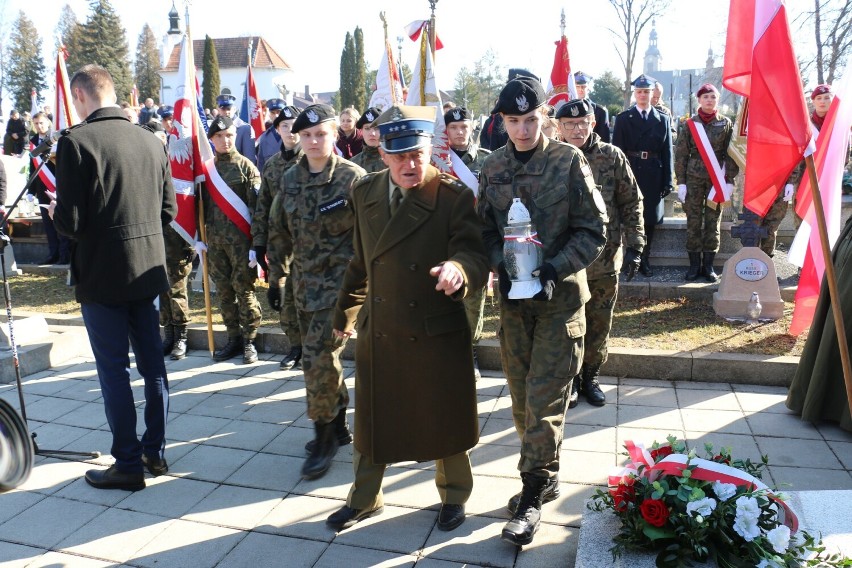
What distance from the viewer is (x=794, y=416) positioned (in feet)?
16.2

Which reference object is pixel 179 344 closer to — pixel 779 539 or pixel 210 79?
pixel 779 539

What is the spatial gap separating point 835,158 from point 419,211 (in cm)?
245

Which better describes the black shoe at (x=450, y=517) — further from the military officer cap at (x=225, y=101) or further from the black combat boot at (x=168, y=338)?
the military officer cap at (x=225, y=101)

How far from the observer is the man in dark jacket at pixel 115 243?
392 cm

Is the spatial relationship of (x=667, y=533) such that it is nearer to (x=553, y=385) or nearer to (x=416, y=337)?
(x=553, y=385)

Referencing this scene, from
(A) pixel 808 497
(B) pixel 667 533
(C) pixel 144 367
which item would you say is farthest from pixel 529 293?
(C) pixel 144 367

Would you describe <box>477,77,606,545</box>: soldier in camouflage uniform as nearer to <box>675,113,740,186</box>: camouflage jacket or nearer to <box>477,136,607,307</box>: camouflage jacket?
<box>477,136,607,307</box>: camouflage jacket

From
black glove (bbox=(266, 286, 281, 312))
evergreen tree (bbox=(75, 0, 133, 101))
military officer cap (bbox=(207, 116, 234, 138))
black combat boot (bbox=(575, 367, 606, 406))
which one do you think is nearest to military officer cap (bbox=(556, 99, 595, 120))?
black combat boot (bbox=(575, 367, 606, 406))

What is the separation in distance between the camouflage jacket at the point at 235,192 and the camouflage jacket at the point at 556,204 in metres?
3.63

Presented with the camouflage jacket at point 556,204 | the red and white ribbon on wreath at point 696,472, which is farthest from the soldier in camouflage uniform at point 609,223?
the red and white ribbon on wreath at point 696,472

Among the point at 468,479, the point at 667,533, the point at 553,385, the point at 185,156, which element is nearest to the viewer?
the point at 667,533

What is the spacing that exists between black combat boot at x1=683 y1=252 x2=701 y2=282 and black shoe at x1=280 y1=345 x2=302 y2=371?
4647 mm

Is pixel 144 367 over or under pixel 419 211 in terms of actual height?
under

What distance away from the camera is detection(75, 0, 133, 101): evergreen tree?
52.2m
